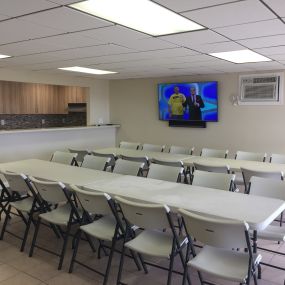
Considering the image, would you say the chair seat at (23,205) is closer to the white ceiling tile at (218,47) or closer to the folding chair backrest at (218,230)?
the folding chair backrest at (218,230)

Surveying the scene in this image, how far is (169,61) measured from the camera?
4.92 meters

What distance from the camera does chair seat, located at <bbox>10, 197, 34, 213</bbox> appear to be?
11.5 ft

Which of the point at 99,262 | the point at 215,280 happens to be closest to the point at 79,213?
the point at 99,262

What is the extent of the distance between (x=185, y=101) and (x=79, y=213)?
4.34 meters

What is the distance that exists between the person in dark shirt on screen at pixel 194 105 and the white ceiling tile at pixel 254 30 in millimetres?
3521

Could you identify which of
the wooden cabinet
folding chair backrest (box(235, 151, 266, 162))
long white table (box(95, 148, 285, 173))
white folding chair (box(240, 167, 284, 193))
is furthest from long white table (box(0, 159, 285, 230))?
the wooden cabinet

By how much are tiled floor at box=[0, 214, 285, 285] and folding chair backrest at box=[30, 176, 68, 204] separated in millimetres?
635

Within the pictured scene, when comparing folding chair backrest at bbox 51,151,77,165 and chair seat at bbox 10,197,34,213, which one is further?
folding chair backrest at bbox 51,151,77,165

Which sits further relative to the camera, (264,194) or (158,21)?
(264,194)

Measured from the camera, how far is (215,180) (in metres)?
3.37

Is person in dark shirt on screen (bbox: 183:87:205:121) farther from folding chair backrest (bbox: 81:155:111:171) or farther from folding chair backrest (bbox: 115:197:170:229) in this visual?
folding chair backrest (bbox: 115:197:170:229)

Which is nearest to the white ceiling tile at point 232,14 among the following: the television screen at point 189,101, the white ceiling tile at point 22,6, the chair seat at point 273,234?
the white ceiling tile at point 22,6

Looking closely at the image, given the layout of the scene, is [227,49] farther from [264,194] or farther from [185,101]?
[185,101]

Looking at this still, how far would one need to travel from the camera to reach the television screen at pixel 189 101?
6.65 metres
